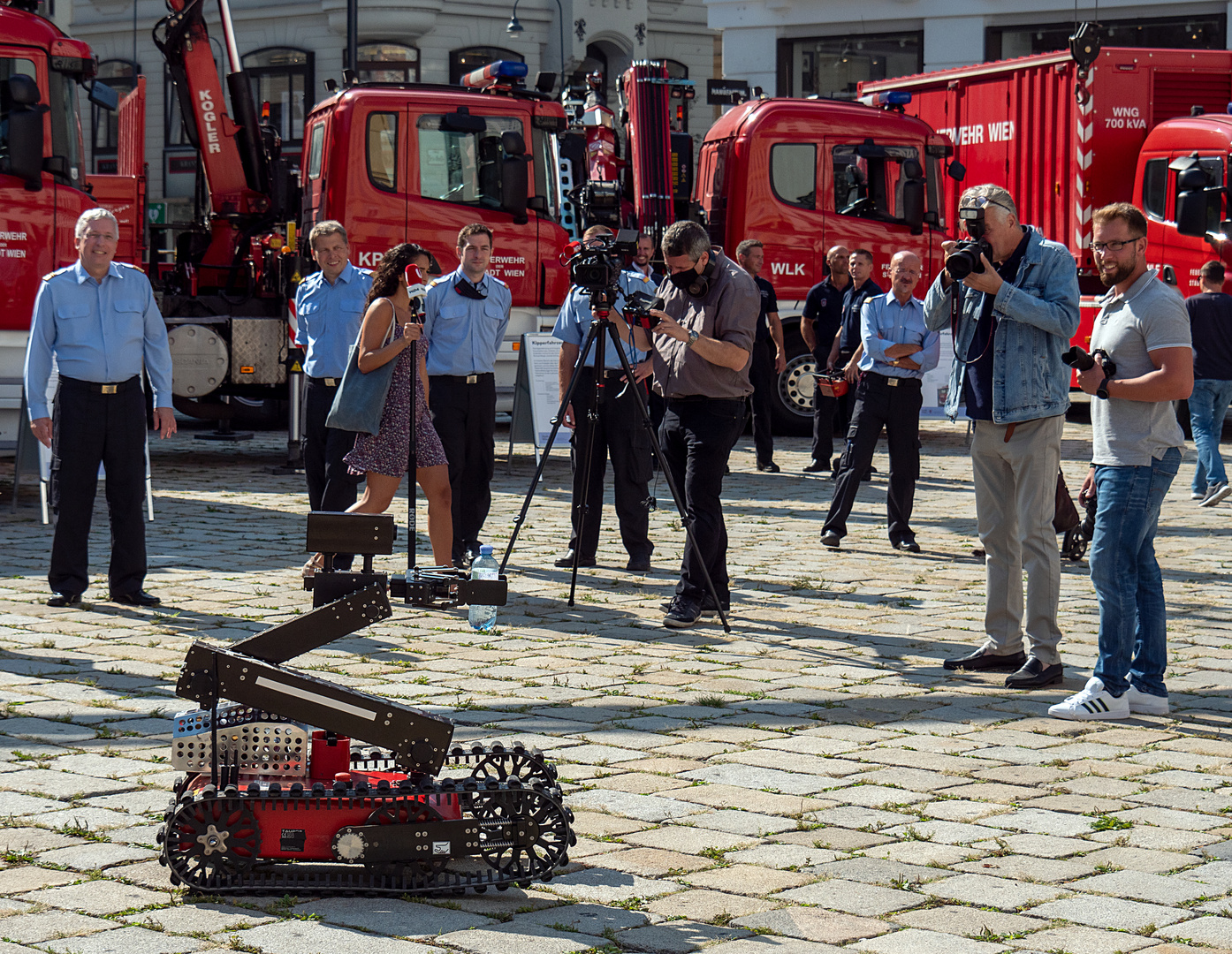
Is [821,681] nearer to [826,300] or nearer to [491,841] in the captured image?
[491,841]

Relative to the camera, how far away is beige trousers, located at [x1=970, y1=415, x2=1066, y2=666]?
23.4ft

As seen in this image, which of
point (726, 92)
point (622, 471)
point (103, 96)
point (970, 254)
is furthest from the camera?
point (726, 92)

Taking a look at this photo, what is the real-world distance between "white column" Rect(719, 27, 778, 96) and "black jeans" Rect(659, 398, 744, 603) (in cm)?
2211

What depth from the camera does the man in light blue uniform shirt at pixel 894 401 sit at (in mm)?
11164

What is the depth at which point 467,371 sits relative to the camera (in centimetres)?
1005

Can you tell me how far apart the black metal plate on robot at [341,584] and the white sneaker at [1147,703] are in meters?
3.32

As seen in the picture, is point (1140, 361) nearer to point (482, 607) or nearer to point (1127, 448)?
point (1127, 448)

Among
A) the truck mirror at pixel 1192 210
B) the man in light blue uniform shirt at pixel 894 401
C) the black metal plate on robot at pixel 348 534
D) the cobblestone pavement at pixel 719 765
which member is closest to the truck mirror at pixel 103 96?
the cobblestone pavement at pixel 719 765

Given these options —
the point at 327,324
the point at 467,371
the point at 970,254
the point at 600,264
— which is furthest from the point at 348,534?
the point at 467,371

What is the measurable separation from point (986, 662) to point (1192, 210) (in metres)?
10.8

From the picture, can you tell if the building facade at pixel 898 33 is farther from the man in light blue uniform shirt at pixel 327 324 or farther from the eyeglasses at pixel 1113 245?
the eyeglasses at pixel 1113 245

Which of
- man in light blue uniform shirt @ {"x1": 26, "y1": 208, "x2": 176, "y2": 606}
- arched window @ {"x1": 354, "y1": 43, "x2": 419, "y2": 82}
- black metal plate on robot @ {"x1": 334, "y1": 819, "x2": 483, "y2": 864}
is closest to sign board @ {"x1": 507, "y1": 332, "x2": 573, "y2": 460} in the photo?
man in light blue uniform shirt @ {"x1": 26, "y1": 208, "x2": 176, "y2": 606}

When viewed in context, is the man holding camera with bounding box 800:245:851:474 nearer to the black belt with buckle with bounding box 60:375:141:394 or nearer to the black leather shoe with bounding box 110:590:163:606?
the black leather shoe with bounding box 110:590:163:606

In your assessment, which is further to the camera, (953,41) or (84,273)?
(953,41)
